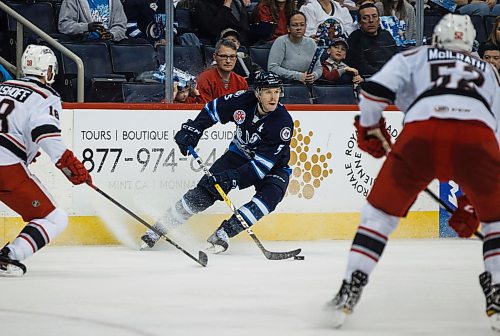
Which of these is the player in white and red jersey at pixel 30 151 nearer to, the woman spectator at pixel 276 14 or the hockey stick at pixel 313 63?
the hockey stick at pixel 313 63

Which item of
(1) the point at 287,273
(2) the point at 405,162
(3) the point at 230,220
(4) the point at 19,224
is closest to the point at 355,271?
(2) the point at 405,162

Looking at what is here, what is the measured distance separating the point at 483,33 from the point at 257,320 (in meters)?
4.98

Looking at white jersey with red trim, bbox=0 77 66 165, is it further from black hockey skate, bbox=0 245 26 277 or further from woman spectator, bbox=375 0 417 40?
woman spectator, bbox=375 0 417 40

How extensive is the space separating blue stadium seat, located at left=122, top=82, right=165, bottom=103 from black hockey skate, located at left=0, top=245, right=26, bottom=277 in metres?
1.89

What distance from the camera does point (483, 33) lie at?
859cm

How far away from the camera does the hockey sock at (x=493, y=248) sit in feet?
13.3

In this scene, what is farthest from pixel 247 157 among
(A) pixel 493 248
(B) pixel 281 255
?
(A) pixel 493 248

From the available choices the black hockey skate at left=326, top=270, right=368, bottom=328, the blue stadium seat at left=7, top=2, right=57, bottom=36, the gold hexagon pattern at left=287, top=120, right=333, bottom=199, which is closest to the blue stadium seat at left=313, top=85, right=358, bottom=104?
the gold hexagon pattern at left=287, top=120, right=333, bottom=199

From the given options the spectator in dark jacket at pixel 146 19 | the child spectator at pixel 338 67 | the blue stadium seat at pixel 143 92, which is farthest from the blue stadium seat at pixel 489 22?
the blue stadium seat at pixel 143 92

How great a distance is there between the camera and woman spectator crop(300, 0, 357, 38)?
823 centimetres

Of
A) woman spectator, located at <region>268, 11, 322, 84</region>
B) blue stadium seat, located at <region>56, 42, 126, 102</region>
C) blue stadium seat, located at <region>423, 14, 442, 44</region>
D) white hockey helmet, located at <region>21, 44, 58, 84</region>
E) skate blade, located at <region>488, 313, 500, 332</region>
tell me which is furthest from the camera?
blue stadium seat, located at <region>423, 14, 442, 44</region>

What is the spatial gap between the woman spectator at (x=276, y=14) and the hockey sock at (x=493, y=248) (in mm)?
4213

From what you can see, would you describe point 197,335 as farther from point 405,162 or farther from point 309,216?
point 309,216

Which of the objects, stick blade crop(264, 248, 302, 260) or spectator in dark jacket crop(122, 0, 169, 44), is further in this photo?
spectator in dark jacket crop(122, 0, 169, 44)
